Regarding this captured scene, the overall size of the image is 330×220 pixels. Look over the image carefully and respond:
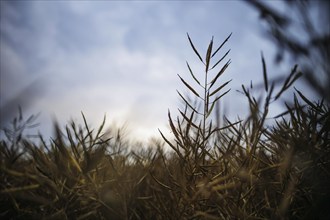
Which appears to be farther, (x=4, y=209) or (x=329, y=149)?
(x=4, y=209)

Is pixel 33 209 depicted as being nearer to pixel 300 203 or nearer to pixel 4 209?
pixel 4 209

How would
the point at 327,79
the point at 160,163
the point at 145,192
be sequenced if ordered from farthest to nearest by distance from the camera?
1. the point at 160,163
2. the point at 145,192
3. the point at 327,79

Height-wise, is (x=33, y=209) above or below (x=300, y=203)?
above

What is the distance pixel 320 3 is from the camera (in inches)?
12.3

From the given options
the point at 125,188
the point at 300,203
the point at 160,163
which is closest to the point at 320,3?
the point at 300,203

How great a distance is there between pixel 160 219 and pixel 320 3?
0.61m

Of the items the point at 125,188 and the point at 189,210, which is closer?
the point at 189,210

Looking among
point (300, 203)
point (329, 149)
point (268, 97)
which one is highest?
point (268, 97)

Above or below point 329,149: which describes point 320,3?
above

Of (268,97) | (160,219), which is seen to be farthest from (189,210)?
(268,97)

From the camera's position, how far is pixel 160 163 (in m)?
1.17

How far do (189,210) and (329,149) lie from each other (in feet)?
1.13

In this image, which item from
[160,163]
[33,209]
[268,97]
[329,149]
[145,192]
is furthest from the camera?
A: [160,163]

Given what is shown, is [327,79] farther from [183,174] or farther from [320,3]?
[183,174]
